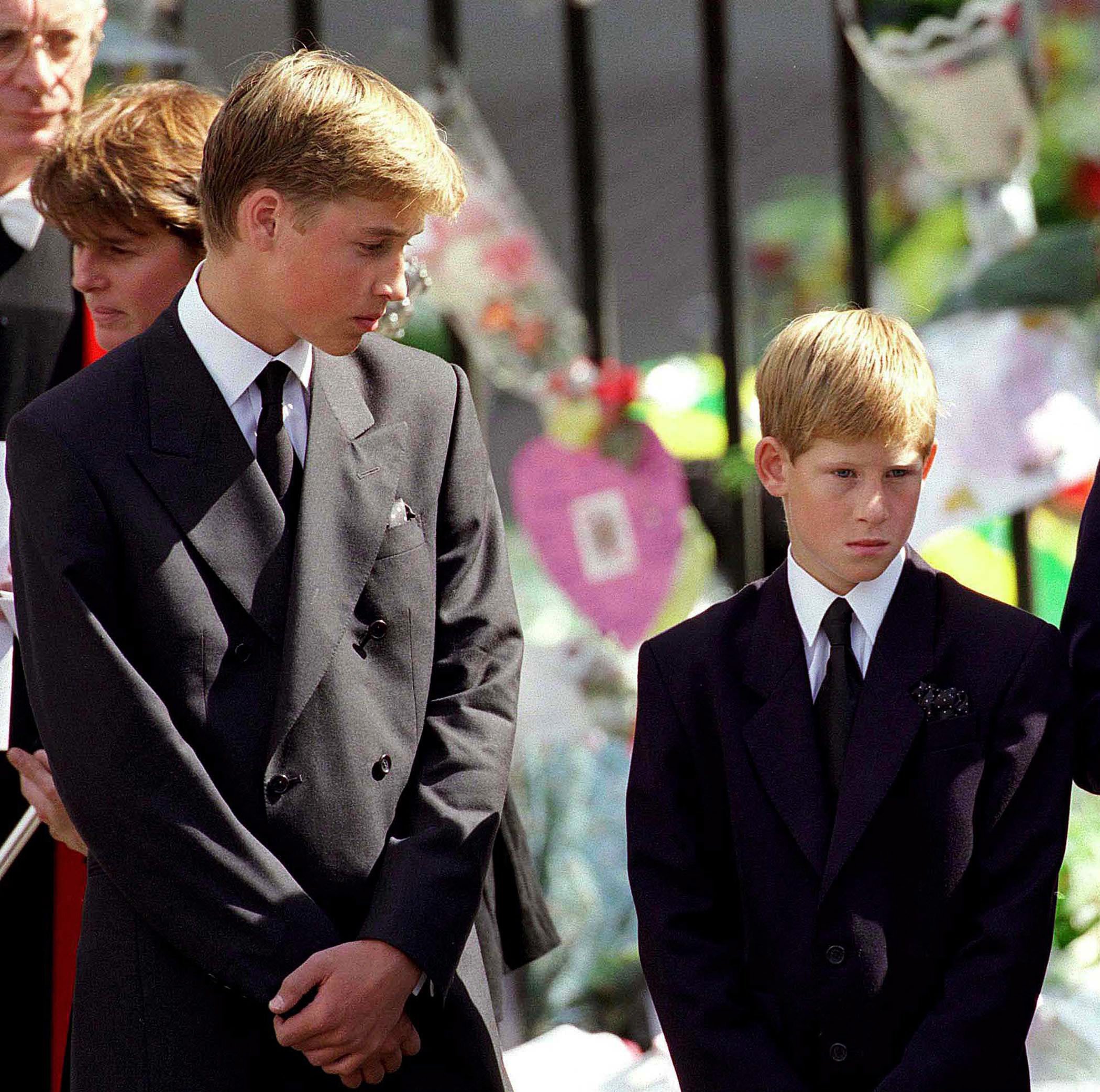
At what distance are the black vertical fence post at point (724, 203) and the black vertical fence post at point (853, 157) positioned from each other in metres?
0.22

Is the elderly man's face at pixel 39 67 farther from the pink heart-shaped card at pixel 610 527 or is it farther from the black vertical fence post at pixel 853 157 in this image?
the black vertical fence post at pixel 853 157

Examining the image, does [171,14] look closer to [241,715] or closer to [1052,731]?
[241,715]

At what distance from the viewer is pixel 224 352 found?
176cm

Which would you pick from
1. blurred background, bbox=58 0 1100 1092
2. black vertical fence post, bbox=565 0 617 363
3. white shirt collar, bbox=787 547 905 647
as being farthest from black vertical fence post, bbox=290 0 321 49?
white shirt collar, bbox=787 547 905 647

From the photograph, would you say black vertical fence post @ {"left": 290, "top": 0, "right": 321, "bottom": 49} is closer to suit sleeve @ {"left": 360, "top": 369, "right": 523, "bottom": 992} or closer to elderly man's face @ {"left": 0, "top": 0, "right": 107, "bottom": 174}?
elderly man's face @ {"left": 0, "top": 0, "right": 107, "bottom": 174}

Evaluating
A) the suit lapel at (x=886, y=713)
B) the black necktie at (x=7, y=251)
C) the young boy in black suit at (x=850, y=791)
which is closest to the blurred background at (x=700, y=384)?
the black necktie at (x=7, y=251)

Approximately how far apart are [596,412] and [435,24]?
34.8 inches

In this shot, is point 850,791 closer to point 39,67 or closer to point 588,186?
Answer: point 39,67

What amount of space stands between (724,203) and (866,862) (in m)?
2.07

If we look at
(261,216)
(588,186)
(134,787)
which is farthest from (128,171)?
(588,186)

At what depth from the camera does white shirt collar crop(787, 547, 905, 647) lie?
6.03 ft

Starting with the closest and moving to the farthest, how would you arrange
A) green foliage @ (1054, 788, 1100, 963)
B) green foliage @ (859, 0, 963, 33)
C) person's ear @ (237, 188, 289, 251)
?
person's ear @ (237, 188, 289, 251)
green foliage @ (1054, 788, 1100, 963)
green foliage @ (859, 0, 963, 33)

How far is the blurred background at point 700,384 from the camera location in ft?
10.3

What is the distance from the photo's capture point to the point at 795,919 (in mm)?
1761
